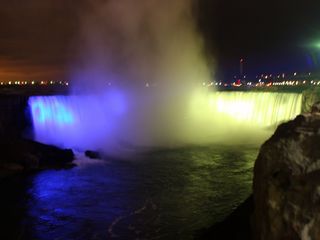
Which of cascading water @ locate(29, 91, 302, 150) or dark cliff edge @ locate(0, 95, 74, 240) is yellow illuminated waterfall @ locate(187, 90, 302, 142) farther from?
dark cliff edge @ locate(0, 95, 74, 240)

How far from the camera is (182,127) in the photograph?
3253 centimetres

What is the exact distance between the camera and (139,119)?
34219mm

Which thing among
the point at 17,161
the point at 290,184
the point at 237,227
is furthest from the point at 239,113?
the point at 290,184

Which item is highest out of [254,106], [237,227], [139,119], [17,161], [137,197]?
[237,227]

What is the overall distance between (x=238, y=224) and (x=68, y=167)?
12.5 metres

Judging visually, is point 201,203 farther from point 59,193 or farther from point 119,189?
point 59,193

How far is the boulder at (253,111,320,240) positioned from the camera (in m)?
3.04

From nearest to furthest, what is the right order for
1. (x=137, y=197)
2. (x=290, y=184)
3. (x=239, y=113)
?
(x=290, y=184) < (x=137, y=197) < (x=239, y=113)

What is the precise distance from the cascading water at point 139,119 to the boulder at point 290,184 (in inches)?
811

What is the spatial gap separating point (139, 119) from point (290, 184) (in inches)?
1224

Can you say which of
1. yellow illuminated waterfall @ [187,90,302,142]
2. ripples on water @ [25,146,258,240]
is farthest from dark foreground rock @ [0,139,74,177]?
→ yellow illuminated waterfall @ [187,90,302,142]

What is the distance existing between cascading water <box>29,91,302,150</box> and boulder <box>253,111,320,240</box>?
2061cm

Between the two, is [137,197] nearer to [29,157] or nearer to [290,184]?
[29,157]

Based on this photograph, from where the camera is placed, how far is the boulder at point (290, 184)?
9.96 feet
